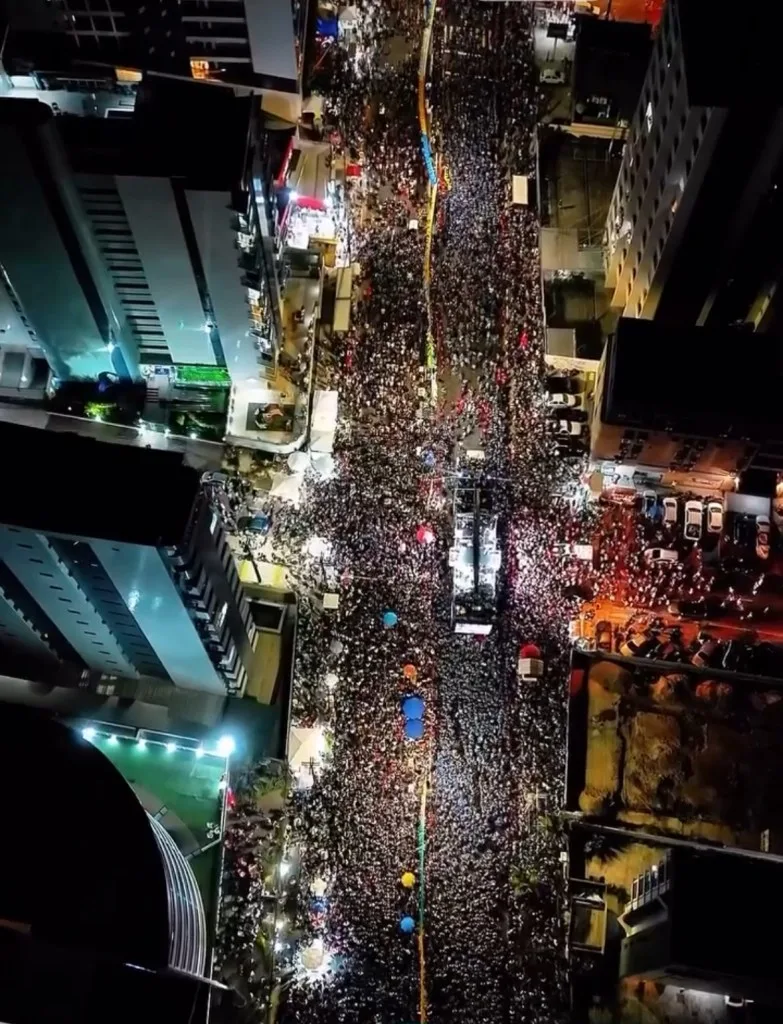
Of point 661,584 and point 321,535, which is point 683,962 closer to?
point 661,584

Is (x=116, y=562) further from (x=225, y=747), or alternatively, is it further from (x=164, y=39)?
(x=164, y=39)

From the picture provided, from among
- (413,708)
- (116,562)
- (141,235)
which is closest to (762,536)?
(413,708)

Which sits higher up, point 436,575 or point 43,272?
point 43,272

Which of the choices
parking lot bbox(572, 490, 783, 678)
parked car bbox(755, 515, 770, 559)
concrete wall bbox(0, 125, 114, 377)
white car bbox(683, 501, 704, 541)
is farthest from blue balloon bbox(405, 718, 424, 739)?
concrete wall bbox(0, 125, 114, 377)

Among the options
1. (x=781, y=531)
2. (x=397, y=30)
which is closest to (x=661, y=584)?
(x=781, y=531)

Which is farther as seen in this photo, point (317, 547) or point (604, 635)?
point (317, 547)

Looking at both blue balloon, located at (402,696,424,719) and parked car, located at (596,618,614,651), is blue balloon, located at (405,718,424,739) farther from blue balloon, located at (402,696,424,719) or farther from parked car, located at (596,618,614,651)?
parked car, located at (596,618,614,651)

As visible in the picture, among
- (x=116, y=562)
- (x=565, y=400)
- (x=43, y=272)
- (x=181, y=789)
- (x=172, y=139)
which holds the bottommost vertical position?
(x=181, y=789)
